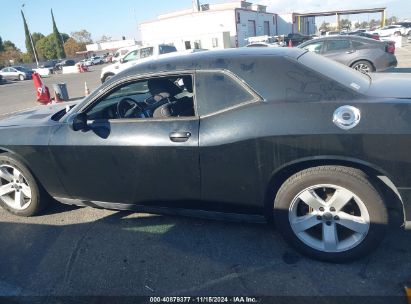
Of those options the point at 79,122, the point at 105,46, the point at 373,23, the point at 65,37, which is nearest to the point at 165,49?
the point at 79,122

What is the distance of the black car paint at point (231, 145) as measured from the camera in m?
2.38

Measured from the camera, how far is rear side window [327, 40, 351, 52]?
35.2 feet

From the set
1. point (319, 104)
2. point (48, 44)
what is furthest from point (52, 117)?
point (48, 44)

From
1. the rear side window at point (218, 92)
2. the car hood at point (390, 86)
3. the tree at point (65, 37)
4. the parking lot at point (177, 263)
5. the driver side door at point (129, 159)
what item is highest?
the tree at point (65, 37)

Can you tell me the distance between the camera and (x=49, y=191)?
356 centimetres

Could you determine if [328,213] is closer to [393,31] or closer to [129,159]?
[129,159]

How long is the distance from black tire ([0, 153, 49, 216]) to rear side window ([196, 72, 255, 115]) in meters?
2.00

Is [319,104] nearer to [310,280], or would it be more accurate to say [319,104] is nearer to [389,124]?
[389,124]

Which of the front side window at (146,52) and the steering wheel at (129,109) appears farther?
the front side window at (146,52)

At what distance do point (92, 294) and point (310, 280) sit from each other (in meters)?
1.60

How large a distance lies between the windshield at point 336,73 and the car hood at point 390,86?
0.20 ft

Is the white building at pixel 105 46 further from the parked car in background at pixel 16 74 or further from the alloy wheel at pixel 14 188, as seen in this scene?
the alloy wheel at pixel 14 188

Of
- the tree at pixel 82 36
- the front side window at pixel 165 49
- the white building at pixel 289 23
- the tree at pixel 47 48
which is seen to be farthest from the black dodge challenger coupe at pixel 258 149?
the tree at pixel 82 36

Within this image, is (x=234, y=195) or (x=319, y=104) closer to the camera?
(x=319, y=104)
